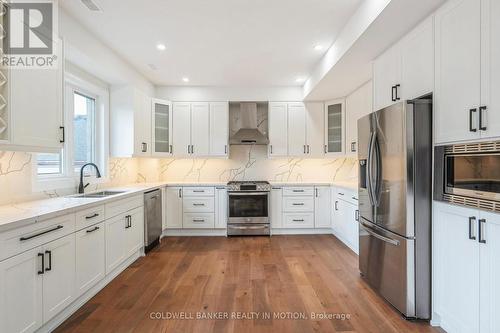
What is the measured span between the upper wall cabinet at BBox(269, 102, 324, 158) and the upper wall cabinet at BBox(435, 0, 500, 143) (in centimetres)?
274

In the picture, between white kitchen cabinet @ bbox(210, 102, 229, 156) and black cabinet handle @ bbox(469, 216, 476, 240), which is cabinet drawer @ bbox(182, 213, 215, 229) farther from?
black cabinet handle @ bbox(469, 216, 476, 240)

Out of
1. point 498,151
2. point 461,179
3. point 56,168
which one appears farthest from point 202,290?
point 498,151

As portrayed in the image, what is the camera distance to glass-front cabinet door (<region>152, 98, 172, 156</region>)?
4.31m

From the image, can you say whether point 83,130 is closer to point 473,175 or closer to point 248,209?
point 248,209

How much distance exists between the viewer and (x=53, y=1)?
214cm

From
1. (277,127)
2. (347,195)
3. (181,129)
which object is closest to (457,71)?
(347,195)

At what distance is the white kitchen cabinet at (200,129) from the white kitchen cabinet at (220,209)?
75cm

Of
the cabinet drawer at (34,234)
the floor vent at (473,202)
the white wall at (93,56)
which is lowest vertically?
the cabinet drawer at (34,234)

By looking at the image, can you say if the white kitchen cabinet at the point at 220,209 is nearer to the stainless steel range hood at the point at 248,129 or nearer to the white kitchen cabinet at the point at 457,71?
the stainless steel range hood at the point at 248,129

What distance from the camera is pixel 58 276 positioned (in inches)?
75.0

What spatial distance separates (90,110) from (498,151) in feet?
14.0

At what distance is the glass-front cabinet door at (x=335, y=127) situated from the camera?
14.3ft

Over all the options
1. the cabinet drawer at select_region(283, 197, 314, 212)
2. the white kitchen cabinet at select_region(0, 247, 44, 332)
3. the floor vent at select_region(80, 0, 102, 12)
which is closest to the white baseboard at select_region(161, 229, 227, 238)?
the cabinet drawer at select_region(283, 197, 314, 212)

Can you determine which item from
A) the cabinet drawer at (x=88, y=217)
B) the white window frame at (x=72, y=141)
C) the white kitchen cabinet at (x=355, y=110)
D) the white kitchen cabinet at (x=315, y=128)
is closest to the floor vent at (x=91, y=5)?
the white window frame at (x=72, y=141)
